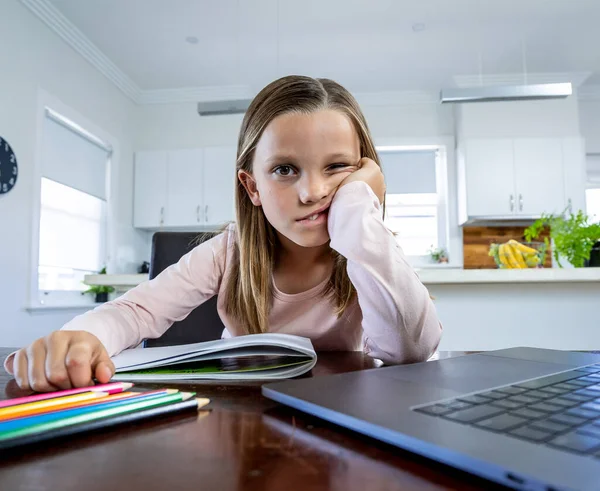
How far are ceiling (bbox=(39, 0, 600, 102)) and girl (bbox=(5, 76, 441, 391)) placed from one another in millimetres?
2450

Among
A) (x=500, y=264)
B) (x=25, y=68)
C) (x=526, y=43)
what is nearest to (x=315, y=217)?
(x=500, y=264)

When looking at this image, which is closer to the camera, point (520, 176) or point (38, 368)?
point (38, 368)

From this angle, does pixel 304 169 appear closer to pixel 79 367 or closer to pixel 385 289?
pixel 385 289

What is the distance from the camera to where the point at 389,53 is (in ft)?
12.0

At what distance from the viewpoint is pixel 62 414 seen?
0.28 meters

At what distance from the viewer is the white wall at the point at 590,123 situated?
432 cm

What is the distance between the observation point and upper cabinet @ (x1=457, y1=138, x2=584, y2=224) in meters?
3.92

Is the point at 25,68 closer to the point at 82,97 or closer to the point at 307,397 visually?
the point at 82,97

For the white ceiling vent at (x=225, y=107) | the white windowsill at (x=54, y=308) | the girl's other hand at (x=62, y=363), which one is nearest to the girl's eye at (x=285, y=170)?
the girl's other hand at (x=62, y=363)

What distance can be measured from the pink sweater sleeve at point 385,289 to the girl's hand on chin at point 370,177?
11 centimetres

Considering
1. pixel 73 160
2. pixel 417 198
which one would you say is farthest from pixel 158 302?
pixel 417 198

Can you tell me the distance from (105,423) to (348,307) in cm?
75

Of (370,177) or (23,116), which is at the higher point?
(23,116)

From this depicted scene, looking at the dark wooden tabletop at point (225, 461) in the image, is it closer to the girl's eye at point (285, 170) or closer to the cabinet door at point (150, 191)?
the girl's eye at point (285, 170)
